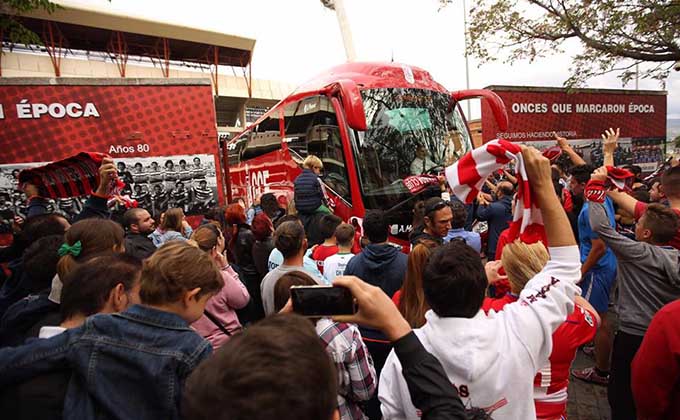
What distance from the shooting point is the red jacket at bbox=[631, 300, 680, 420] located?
1608 mm

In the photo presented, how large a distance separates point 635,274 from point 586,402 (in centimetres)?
144

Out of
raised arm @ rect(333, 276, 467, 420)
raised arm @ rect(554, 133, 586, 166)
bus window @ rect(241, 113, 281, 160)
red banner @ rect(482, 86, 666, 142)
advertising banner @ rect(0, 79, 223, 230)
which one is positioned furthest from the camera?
red banner @ rect(482, 86, 666, 142)

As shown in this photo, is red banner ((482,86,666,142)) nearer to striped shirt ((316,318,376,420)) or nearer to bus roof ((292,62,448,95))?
bus roof ((292,62,448,95))

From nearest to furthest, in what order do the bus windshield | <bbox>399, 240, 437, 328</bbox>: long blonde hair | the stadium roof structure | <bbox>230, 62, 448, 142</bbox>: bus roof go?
<bbox>399, 240, 437, 328</bbox>: long blonde hair → the bus windshield → <bbox>230, 62, 448, 142</bbox>: bus roof → the stadium roof structure

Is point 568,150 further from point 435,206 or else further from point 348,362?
point 348,362

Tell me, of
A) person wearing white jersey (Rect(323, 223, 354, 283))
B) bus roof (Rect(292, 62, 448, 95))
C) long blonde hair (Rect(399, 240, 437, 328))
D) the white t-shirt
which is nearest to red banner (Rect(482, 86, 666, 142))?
bus roof (Rect(292, 62, 448, 95))

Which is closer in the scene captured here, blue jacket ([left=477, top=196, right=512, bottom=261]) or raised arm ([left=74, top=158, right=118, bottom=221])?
raised arm ([left=74, top=158, right=118, bottom=221])

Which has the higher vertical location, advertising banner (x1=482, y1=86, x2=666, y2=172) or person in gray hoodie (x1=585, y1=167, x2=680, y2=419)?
advertising banner (x1=482, y1=86, x2=666, y2=172)

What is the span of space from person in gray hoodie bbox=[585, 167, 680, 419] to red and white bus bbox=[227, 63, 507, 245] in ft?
9.84

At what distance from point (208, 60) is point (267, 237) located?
25781 millimetres

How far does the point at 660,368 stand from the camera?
166 centimetres

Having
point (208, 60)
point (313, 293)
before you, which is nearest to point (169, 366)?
point (313, 293)

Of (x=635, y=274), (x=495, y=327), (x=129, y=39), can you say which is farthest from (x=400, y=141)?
(x=129, y=39)

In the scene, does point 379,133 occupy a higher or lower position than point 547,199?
higher
